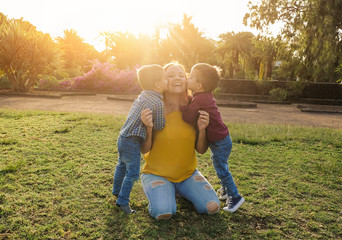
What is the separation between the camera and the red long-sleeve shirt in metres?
2.89

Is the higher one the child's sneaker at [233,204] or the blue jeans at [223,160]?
the blue jeans at [223,160]

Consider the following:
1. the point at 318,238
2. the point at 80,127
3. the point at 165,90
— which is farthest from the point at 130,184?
the point at 80,127

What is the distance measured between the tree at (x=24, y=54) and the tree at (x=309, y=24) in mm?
13344

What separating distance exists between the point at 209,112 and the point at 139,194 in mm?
1383

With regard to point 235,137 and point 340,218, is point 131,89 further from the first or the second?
point 340,218

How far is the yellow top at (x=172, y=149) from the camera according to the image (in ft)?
9.72

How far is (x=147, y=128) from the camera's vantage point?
2850 mm

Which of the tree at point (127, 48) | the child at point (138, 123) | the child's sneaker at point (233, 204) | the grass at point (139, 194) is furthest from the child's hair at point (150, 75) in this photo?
the tree at point (127, 48)

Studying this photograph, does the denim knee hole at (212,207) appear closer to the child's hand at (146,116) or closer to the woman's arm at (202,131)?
the woman's arm at (202,131)

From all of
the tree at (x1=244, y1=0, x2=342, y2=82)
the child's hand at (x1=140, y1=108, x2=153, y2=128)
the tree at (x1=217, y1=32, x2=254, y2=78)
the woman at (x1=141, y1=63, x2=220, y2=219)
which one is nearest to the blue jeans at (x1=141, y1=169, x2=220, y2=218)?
the woman at (x1=141, y1=63, x2=220, y2=219)

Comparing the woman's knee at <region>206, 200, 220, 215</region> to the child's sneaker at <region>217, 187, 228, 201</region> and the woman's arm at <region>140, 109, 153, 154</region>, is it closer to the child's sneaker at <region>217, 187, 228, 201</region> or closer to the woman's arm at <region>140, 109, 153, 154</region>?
the child's sneaker at <region>217, 187, 228, 201</region>

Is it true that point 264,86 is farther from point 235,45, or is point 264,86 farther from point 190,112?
point 190,112

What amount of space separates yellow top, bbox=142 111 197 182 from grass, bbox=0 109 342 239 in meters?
0.43

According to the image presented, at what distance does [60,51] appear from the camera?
1850cm
